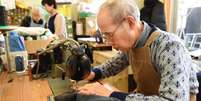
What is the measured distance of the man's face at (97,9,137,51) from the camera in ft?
3.78

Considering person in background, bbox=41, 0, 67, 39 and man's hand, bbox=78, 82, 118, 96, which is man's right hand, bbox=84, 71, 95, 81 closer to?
man's hand, bbox=78, 82, 118, 96

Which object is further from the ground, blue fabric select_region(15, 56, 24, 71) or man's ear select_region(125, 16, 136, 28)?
man's ear select_region(125, 16, 136, 28)

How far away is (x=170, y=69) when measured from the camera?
3.48ft

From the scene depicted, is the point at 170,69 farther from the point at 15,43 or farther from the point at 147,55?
the point at 15,43

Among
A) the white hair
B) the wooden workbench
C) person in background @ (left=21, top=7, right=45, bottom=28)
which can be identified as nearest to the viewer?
the white hair

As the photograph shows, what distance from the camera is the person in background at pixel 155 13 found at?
→ 295cm

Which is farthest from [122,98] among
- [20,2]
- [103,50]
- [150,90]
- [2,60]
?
[20,2]

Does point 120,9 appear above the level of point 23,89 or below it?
above

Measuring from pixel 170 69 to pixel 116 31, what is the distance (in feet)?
0.91

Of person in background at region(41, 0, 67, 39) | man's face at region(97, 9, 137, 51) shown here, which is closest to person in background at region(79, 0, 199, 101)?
man's face at region(97, 9, 137, 51)

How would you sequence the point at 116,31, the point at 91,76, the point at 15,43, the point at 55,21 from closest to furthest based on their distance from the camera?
the point at 116,31 → the point at 91,76 → the point at 15,43 → the point at 55,21

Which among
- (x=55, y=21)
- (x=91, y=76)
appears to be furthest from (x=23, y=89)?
(x=55, y=21)

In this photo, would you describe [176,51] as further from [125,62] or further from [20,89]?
[20,89]

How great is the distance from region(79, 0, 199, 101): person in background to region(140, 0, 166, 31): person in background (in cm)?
171
